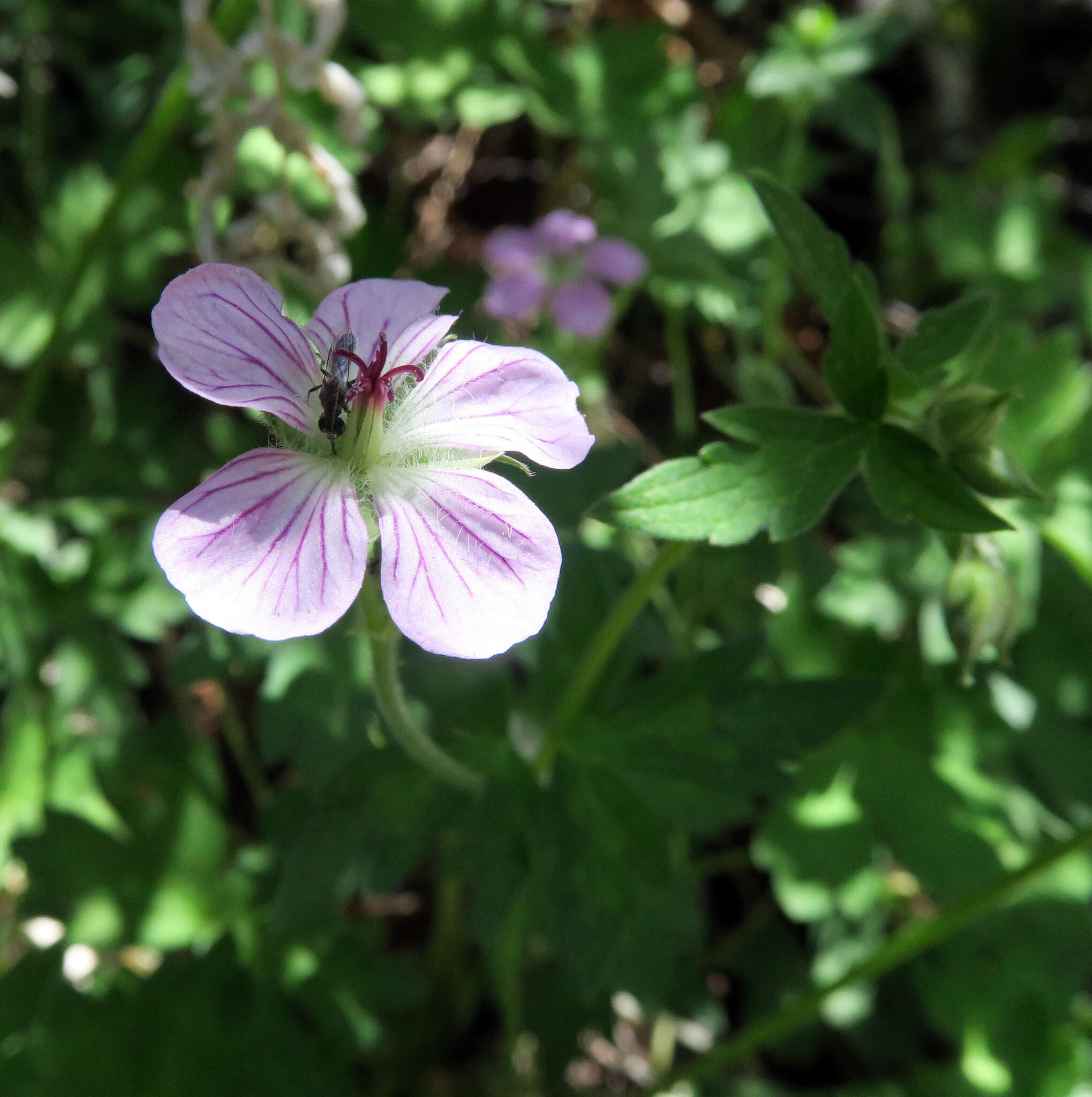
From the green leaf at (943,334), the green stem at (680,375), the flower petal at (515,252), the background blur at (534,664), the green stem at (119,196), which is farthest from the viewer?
the green stem at (680,375)

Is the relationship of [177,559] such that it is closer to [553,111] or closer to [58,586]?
[58,586]

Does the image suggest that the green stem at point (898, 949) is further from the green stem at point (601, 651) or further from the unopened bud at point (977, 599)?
the green stem at point (601, 651)

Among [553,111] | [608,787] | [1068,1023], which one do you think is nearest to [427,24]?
[553,111]

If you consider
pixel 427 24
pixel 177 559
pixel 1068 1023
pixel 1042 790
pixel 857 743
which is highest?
pixel 177 559

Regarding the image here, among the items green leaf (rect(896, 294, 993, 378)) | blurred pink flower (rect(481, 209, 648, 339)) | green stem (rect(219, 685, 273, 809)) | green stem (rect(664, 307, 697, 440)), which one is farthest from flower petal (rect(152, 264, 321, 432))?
green stem (rect(664, 307, 697, 440))

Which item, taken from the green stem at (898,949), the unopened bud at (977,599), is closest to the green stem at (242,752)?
the green stem at (898,949)
